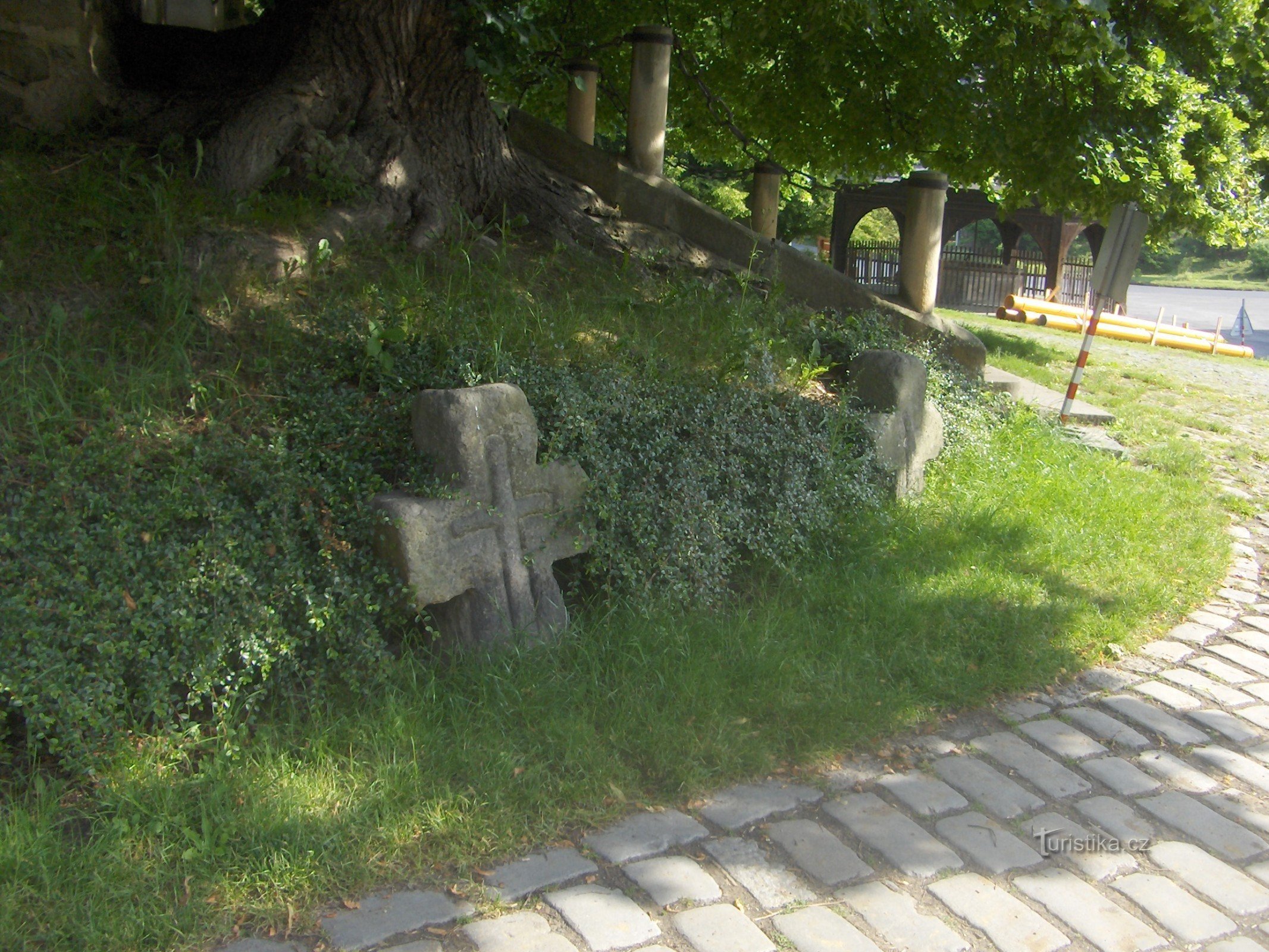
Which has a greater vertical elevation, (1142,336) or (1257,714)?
(1142,336)

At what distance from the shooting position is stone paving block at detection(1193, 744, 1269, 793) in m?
3.98

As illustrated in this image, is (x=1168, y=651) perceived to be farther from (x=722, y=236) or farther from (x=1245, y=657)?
(x=722, y=236)

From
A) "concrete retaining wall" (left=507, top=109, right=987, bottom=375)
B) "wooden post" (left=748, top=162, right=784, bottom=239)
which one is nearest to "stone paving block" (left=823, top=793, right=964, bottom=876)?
"concrete retaining wall" (left=507, top=109, right=987, bottom=375)

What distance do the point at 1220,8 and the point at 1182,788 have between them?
641 cm

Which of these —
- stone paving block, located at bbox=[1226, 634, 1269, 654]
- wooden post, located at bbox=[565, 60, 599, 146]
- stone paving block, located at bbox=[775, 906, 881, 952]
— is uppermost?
wooden post, located at bbox=[565, 60, 599, 146]

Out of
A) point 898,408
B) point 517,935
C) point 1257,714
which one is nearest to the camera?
point 517,935

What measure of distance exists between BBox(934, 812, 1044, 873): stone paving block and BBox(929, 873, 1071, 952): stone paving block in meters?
0.11

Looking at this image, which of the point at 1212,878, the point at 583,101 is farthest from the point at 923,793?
the point at 583,101

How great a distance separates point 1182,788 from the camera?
3.90 m

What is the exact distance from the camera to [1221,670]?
4.96m

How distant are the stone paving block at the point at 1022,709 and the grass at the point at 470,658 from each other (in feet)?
Answer: 0.32

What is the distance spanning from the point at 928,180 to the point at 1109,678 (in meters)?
5.27

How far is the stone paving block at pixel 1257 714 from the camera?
4461mm

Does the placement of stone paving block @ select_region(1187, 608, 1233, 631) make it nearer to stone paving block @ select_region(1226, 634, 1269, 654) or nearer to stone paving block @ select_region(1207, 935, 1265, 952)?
stone paving block @ select_region(1226, 634, 1269, 654)
